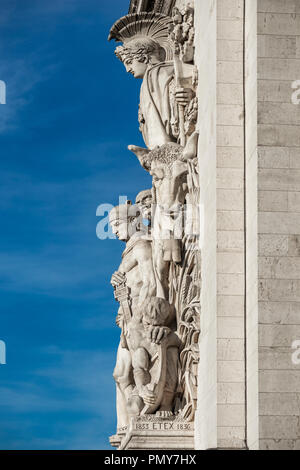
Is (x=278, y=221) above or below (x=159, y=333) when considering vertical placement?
below

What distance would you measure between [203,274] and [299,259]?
285 centimetres

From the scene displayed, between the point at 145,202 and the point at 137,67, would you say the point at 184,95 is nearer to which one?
the point at 145,202

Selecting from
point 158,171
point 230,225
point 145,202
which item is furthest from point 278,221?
point 145,202

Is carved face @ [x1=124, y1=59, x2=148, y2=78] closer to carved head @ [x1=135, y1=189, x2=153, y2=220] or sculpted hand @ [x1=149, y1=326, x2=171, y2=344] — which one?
carved head @ [x1=135, y1=189, x2=153, y2=220]

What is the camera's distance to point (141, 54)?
26.5 m

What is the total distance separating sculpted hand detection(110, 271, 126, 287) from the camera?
25.2m

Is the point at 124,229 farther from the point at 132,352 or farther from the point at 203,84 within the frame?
the point at 203,84

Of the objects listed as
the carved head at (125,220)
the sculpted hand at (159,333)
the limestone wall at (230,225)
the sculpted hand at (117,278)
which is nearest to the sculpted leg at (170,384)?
the sculpted hand at (159,333)

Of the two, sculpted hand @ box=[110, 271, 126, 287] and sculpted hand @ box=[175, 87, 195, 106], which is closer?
sculpted hand @ box=[175, 87, 195, 106]

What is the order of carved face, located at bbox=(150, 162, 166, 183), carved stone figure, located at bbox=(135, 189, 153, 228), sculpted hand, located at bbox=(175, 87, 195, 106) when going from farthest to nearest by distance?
carved stone figure, located at bbox=(135, 189, 153, 228), carved face, located at bbox=(150, 162, 166, 183), sculpted hand, located at bbox=(175, 87, 195, 106)

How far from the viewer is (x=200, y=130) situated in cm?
2086

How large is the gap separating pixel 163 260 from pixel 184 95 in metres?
3.05

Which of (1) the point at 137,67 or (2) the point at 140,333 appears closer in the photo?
(2) the point at 140,333

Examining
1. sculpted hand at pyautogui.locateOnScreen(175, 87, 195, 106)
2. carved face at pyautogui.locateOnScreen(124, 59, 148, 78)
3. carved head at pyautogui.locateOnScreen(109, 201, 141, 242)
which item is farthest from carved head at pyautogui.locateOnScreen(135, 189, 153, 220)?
sculpted hand at pyautogui.locateOnScreen(175, 87, 195, 106)
